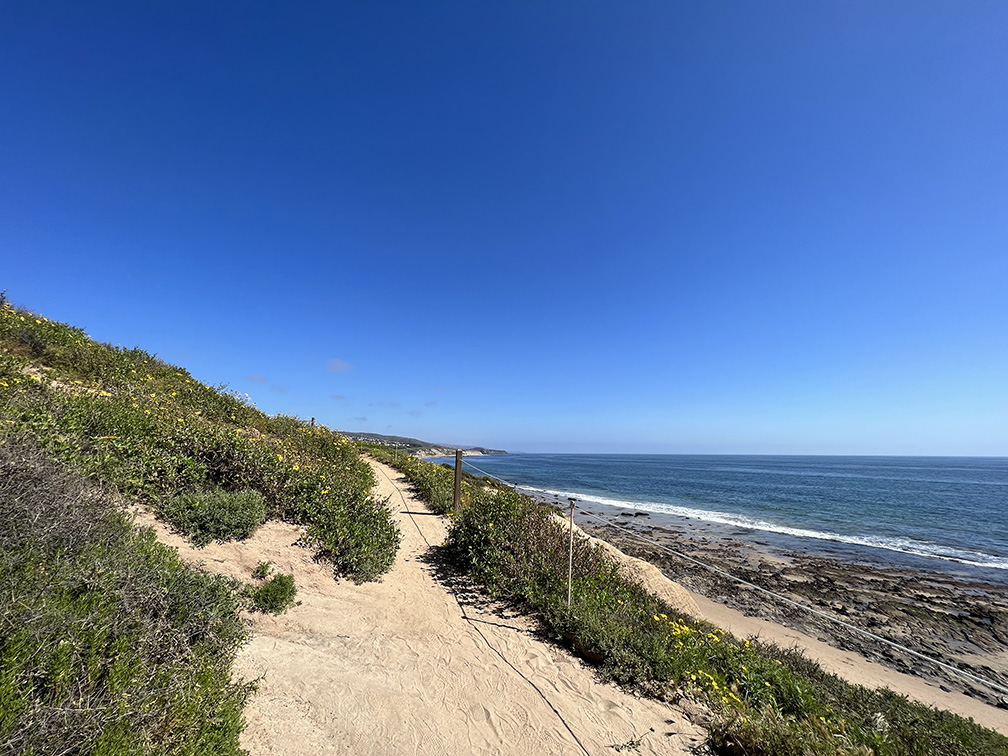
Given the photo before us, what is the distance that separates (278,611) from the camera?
19.0ft

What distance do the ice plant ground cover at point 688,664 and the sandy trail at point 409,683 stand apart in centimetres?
45

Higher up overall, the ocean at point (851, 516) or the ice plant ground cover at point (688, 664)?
the ice plant ground cover at point (688, 664)

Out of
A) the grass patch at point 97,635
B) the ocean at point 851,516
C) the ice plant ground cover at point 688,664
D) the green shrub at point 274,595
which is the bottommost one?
the ocean at point 851,516

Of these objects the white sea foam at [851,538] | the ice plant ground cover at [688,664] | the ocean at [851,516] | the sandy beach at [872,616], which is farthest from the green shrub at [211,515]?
the white sea foam at [851,538]

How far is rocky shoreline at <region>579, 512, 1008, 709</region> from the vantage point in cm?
1098

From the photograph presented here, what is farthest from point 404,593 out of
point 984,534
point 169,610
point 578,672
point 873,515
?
point 873,515

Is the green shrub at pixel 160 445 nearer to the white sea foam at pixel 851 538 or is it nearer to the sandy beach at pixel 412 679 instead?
the sandy beach at pixel 412 679

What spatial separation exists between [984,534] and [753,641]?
29.9 m

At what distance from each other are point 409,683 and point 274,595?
250 centimetres

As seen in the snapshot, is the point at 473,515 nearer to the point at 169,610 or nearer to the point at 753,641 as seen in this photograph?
the point at 169,610

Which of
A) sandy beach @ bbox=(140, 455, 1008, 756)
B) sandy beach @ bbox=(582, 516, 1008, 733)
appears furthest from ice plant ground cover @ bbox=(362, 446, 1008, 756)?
sandy beach @ bbox=(582, 516, 1008, 733)

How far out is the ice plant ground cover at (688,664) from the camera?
438 centimetres

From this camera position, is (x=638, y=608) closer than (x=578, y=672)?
No

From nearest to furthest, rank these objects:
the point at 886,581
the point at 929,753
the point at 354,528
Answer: the point at 929,753
the point at 354,528
the point at 886,581
